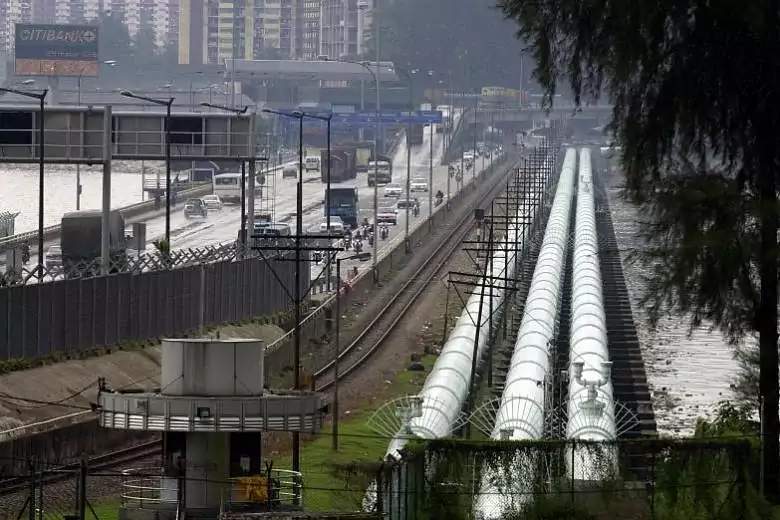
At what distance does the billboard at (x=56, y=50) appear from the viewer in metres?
188

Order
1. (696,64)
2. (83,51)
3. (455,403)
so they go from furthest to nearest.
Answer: (83,51) < (455,403) < (696,64)

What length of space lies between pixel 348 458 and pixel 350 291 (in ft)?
123

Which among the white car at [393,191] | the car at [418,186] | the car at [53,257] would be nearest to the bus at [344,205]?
the white car at [393,191]

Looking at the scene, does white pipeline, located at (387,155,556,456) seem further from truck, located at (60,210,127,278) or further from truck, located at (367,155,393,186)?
truck, located at (367,155,393,186)

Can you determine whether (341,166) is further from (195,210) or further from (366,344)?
(366,344)

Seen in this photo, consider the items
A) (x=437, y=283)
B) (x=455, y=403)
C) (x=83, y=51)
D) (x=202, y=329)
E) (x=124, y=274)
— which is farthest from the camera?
(x=83, y=51)

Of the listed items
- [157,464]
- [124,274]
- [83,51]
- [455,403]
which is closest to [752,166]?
[157,464]

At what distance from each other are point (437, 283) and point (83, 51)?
110 m

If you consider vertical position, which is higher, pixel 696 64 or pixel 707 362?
pixel 696 64

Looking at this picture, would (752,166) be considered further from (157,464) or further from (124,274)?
(124,274)

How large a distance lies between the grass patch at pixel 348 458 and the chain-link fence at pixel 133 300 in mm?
3923

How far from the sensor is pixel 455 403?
39219 mm

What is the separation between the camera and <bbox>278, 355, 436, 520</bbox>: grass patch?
2905cm

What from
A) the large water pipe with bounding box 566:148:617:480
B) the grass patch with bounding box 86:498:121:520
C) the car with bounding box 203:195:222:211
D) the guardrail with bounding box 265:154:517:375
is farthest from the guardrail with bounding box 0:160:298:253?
the grass patch with bounding box 86:498:121:520
